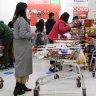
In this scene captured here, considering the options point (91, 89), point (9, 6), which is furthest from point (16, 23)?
point (9, 6)

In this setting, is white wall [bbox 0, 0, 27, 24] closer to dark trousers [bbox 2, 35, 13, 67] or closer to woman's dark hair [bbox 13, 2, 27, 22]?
dark trousers [bbox 2, 35, 13, 67]

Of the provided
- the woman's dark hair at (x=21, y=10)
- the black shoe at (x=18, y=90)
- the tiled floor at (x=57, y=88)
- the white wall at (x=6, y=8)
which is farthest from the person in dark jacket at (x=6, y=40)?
the white wall at (x=6, y=8)

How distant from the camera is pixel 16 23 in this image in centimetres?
432

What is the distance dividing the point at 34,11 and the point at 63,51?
679 centimetres

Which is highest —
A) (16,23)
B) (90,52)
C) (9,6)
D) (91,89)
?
(9,6)

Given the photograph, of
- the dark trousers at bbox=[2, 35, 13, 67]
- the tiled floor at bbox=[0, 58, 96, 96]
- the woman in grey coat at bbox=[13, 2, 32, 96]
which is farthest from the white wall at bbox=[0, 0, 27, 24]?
the woman in grey coat at bbox=[13, 2, 32, 96]

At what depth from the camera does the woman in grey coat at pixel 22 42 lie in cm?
429

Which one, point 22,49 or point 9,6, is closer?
point 22,49

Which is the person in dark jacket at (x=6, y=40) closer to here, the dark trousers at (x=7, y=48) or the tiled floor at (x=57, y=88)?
the dark trousers at (x=7, y=48)

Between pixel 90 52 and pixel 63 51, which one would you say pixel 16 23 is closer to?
pixel 63 51

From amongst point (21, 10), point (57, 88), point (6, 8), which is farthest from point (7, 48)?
point (6, 8)

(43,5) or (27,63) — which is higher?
(43,5)

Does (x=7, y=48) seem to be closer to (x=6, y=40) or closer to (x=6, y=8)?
(x=6, y=40)

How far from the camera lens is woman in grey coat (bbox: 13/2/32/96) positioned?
429cm
